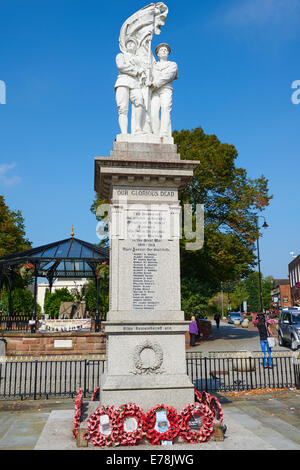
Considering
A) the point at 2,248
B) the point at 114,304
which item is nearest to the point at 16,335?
the point at 114,304

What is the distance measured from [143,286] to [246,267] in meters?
21.7

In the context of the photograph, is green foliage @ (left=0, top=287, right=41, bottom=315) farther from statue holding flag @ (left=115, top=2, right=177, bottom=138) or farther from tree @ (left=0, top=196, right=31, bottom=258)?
statue holding flag @ (left=115, top=2, right=177, bottom=138)

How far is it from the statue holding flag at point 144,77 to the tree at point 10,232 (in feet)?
93.8

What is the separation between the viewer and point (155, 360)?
7465 mm

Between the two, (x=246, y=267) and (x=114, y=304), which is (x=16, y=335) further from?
(x=246, y=267)

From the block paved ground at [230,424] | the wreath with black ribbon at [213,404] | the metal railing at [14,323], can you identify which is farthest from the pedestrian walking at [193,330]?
the wreath with black ribbon at [213,404]

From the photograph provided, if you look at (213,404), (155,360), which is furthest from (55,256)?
(213,404)

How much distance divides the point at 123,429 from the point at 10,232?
35.1 meters

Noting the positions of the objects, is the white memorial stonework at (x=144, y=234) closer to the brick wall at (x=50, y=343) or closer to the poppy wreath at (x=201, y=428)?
the poppy wreath at (x=201, y=428)

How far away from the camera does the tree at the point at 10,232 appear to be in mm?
36625

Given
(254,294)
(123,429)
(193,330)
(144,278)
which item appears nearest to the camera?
(123,429)

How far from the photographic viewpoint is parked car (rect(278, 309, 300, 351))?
69.4 feet

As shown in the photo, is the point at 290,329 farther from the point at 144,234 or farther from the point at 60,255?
the point at 144,234

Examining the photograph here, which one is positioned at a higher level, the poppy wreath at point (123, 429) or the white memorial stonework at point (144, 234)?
the white memorial stonework at point (144, 234)
